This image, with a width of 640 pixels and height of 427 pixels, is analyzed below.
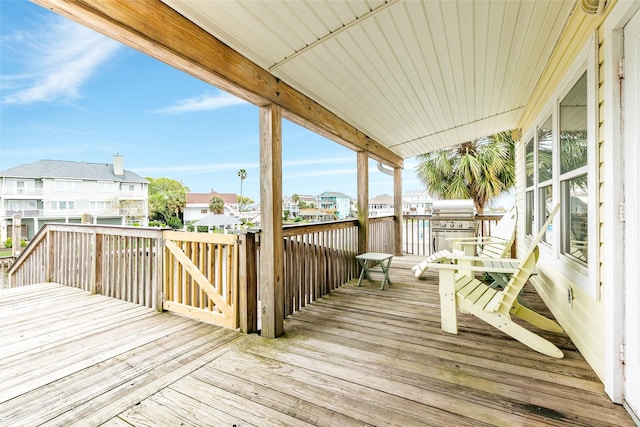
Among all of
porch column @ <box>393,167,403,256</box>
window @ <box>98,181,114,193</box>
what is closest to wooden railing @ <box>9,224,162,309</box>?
porch column @ <box>393,167,403,256</box>

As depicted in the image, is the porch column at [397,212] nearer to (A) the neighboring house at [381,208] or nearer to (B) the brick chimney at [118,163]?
(A) the neighboring house at [381,208]

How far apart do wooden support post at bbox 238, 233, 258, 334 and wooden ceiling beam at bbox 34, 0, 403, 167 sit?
4.06 ft

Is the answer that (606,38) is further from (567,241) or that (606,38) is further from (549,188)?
(549,188)

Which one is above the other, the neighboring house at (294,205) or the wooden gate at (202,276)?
the neighboring house at (294,205)

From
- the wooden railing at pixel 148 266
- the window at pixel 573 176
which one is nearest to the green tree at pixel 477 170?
the window at pixel 573 176

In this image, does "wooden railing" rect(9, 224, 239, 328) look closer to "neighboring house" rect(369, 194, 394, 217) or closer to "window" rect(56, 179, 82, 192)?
"neighboring house" rect(369, 194, 394, 217)

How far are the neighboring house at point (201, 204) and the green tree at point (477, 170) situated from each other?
57.7 ft

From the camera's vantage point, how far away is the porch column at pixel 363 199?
4.52 metres

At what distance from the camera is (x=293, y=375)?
187cm

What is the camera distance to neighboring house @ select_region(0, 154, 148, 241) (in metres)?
14.3

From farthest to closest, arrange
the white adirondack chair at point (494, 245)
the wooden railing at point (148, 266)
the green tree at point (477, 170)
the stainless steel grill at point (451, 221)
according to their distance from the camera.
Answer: the green tree at point (477, 170)
the stainless steel grill at point (451, 221)
the white adirondack chair at point (494, 245)
the wooden railing at point (148, 266)

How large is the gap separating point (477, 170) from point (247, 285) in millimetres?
8441

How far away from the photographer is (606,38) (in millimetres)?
1566

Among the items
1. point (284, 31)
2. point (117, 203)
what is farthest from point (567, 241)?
point (117, 203)
